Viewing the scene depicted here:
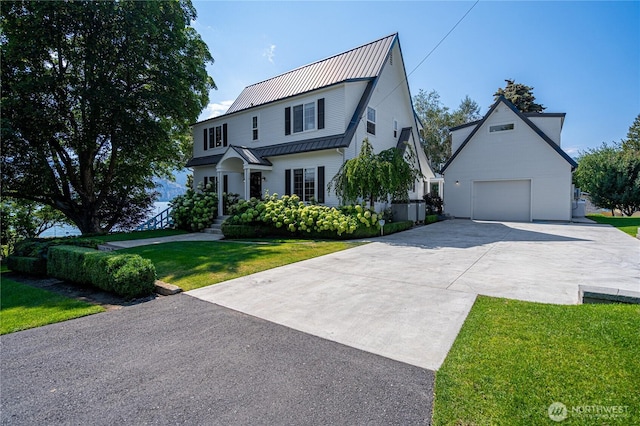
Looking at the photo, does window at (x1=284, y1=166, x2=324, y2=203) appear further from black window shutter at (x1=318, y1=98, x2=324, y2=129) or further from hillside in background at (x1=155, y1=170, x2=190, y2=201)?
hillside in background at (x1=155, y1=170, x2=190, y2=201)

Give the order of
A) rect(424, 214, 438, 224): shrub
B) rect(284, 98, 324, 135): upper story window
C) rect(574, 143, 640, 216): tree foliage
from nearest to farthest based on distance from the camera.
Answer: rect(284, 98, 324, 135): upper story window → rect(424, 214, 438, 224): shrub → rect(574, 143, 640, 216): tree foliage

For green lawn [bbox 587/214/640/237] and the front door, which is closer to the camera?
green lawn [bbox 587/214/640/237]

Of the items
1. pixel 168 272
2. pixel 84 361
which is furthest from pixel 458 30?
pixel 84 361

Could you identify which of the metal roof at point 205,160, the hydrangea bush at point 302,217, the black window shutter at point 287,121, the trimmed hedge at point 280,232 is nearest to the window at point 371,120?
the black window shutter at point 287,121

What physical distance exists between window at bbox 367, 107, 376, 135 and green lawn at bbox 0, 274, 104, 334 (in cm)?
1310

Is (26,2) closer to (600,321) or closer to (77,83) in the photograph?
(77,83)

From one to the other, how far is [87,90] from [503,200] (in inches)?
901

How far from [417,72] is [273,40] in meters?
6.61

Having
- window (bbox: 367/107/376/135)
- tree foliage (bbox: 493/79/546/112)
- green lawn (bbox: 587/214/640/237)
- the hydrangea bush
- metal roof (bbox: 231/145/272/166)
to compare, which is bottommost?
green lawn (bbox: 587/214/640/237)

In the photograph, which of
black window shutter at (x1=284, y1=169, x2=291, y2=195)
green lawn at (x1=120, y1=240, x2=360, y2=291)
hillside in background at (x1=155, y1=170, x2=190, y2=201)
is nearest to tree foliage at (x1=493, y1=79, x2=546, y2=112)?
black window shutter at (x1=284, y1=169, x2=291, y2=195)

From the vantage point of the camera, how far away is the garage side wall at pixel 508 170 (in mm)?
16625

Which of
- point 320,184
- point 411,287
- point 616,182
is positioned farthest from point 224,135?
point 616,182

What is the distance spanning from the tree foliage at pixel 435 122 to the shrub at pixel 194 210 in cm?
2375

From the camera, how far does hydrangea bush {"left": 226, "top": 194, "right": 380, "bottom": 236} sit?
37.1 ft
